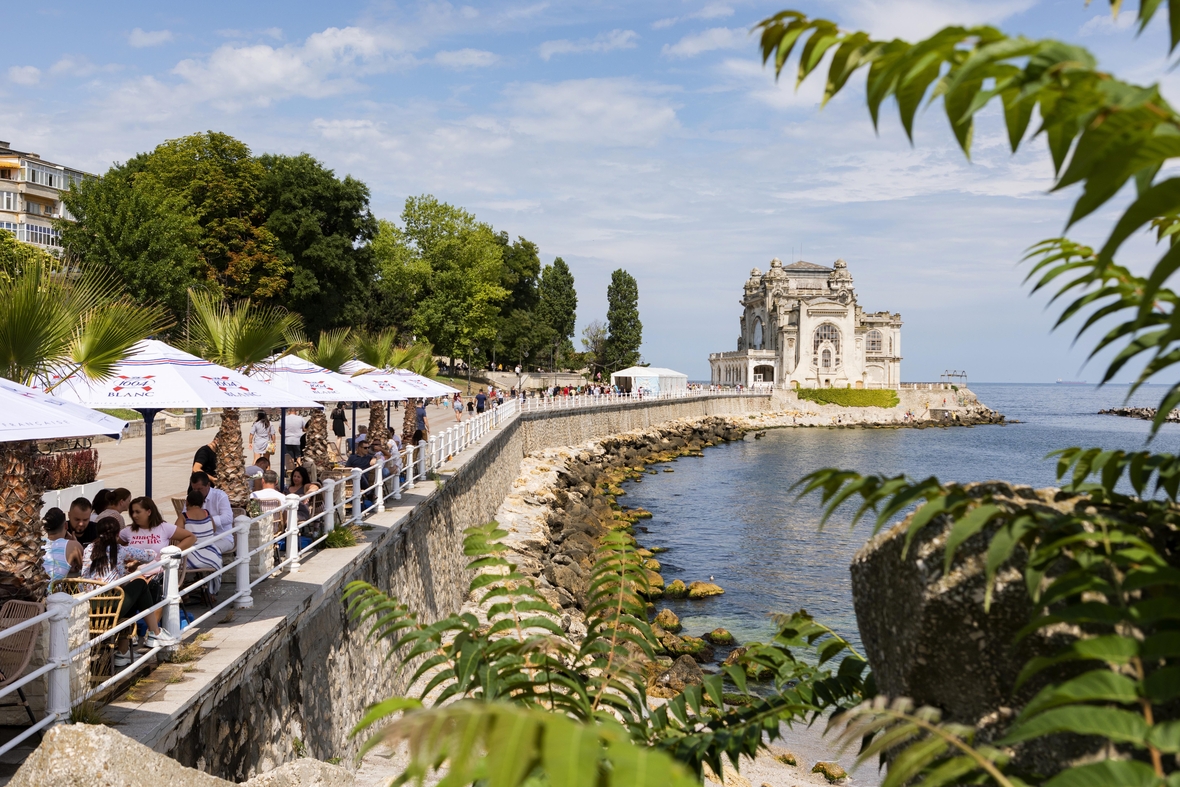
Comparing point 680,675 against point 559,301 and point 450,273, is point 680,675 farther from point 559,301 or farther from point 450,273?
point 559,301

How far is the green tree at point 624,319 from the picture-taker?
321 ft

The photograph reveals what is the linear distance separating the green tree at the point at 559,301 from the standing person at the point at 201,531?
80.5 meters

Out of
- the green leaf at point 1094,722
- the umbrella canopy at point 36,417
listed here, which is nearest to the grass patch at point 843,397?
the umbrella canopy at point 36,417

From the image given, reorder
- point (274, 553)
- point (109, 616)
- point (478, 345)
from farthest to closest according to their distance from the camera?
point (478, 345) < point (274, 553) < point (109, 616)

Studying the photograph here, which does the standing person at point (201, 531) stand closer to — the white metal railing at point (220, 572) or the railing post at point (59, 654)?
the white metal railing at point (220, 572)

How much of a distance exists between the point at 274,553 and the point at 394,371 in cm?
932

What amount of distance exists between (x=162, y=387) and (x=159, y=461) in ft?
41.9

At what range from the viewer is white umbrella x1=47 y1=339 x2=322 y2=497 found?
30.6ft

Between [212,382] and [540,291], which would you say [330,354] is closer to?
[212,382]

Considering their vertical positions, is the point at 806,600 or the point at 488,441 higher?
the point at 488,441

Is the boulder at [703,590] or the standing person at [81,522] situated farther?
A: the boulder at [703,590]

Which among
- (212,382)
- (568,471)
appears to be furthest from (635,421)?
(212,382)

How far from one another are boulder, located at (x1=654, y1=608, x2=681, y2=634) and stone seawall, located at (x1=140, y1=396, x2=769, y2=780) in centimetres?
514

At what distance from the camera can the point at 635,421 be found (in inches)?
2547
